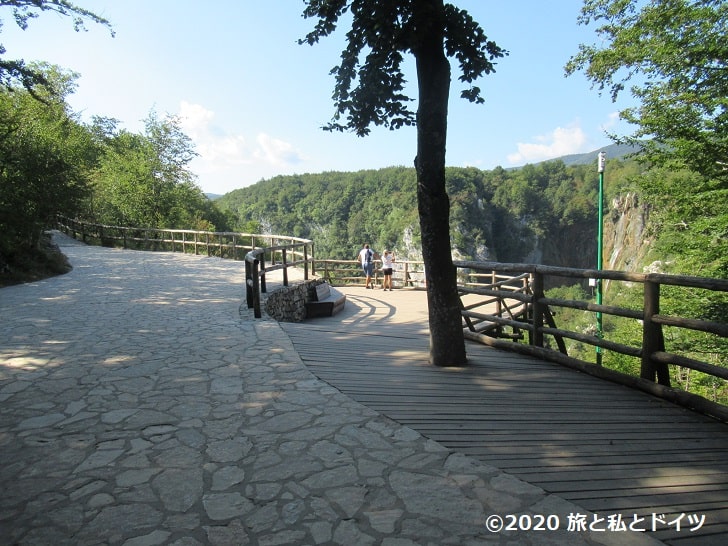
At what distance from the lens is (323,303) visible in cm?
1145

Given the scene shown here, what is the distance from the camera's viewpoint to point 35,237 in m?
12.6

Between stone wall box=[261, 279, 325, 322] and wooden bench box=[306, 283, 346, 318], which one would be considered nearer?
stone wall box=[261, 279, 325, 322]

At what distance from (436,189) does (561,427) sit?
7.79ft

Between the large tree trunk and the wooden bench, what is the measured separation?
22.4 feet

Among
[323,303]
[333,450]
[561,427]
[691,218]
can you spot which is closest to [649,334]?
[561,427]

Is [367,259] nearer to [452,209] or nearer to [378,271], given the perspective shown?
[378,271]

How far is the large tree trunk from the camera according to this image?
4.35 meters


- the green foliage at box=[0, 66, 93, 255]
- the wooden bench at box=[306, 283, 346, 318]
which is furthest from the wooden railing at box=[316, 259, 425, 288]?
the green foliage at box=[0, 66, 93, 255]

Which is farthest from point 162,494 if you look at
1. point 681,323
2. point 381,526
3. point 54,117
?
point 54,117

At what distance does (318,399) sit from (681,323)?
2865 mm

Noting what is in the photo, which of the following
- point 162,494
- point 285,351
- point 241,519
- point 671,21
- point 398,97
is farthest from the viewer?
point 671,21

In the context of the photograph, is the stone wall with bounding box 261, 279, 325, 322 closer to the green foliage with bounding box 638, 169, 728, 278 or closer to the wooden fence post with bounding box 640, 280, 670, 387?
the wooden fence post with bounding box 640, 280, 670, 387

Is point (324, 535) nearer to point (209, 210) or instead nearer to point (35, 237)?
point (35, 237)

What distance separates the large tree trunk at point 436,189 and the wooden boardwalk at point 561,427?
13.7 inches
